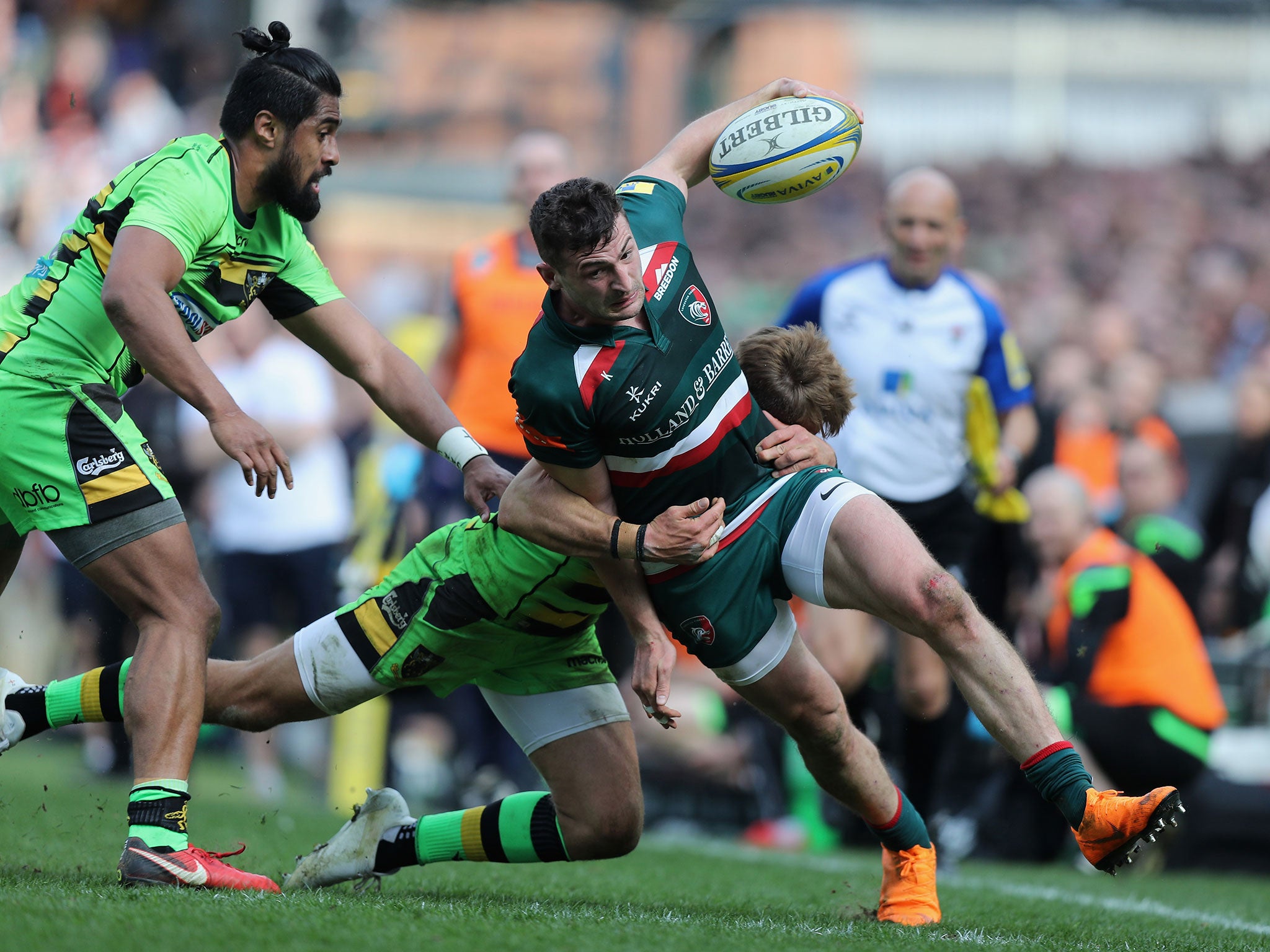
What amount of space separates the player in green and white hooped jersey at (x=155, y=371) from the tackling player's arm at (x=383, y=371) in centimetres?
34

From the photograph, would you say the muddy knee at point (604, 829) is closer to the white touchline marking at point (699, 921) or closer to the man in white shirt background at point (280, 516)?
the white touchline marking at point (699, 921)

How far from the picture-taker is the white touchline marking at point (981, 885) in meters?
5.09

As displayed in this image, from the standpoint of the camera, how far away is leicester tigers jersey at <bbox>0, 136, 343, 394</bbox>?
168 inches

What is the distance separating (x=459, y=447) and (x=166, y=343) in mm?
1054

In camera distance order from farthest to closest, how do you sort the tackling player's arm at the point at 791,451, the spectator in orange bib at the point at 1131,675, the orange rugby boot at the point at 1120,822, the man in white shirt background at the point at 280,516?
the man in white shirt background at the point at 280,516, the spectator in orange bib at the point at 1131,675, the tackling player's arm at the point at 791,451, the orange rugby boot at the point at 1120,822

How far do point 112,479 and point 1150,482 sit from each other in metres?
6.01

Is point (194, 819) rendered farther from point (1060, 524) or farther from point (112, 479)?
Answer: point (1060, 524)

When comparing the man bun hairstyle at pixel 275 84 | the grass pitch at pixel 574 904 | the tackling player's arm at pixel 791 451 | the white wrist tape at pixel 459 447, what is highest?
the man bun hairstyle at pixel 275 84

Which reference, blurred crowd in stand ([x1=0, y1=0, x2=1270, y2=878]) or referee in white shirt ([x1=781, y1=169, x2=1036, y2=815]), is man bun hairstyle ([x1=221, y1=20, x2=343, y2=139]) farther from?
referee in white shirt ([x1=781, y1=169, x2=1036, y2=815])

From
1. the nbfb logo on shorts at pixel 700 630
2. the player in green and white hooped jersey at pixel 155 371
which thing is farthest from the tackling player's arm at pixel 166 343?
the nbfb logo on shorts at pixel 700 630

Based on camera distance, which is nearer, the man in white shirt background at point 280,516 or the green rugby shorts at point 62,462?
the green rugby shorts at point 62,462

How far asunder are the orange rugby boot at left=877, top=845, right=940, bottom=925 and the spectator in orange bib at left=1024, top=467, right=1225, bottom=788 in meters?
2.87

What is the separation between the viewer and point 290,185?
445 cm

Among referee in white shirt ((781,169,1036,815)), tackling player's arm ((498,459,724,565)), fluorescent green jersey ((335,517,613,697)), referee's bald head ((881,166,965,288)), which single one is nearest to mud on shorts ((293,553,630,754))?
fluorescent green jersey ((335,517,613,697))
